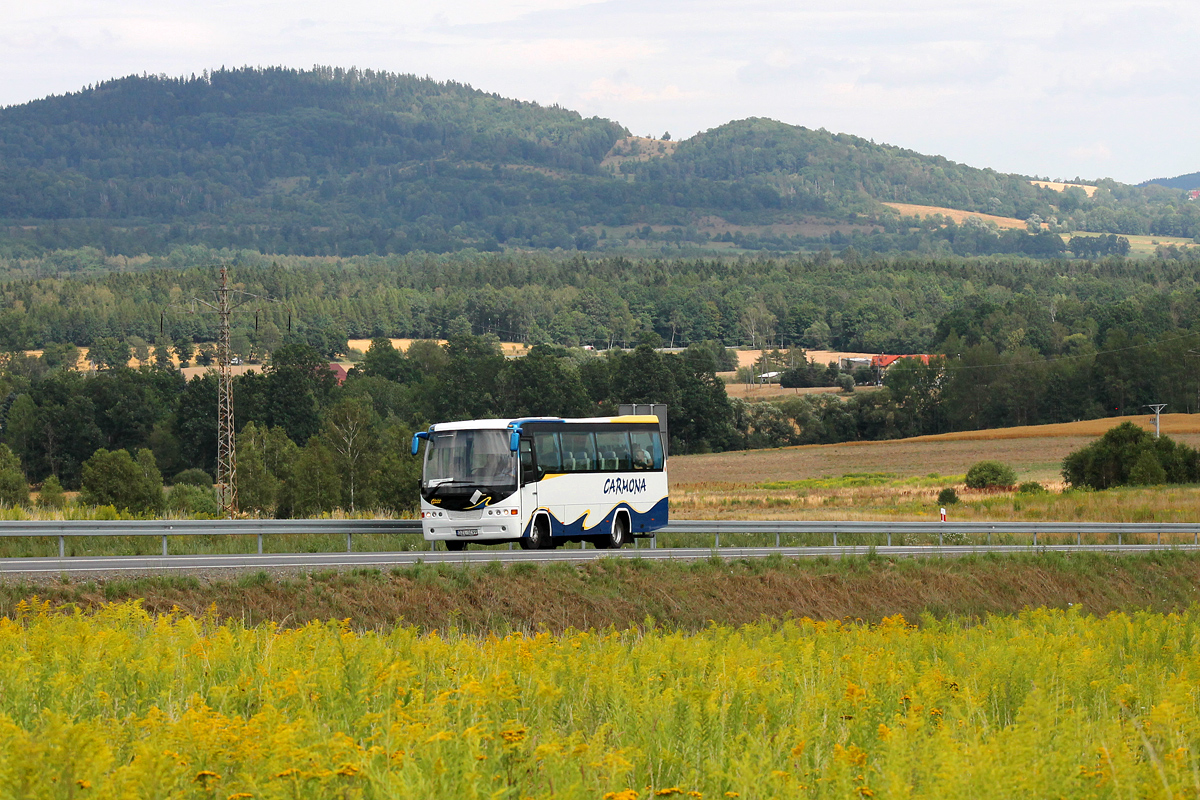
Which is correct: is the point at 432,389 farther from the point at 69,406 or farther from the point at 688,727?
the point at 688,727

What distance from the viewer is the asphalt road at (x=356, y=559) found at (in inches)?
837

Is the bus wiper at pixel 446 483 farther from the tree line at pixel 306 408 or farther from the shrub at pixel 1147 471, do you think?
the tree line at pixel 306 408

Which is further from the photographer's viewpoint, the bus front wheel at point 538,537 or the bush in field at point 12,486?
the bush in field at point 12,486

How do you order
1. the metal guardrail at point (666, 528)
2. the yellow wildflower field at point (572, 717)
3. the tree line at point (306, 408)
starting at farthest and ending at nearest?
the tree line at point (306, 408) < the metal guardrail at point (666, 528) < the yellow wildflower field at point (572, 717)

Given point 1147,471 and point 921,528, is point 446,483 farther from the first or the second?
point 1147,471

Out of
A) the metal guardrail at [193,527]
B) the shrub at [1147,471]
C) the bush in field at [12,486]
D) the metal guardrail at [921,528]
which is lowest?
the bush in field at [12,486]

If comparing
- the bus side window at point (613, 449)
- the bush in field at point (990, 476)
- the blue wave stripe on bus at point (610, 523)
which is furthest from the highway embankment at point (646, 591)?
the bush in field at point (990, 476)

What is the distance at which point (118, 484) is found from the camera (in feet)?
255

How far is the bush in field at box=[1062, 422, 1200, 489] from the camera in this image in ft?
223

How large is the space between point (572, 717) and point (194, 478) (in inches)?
4133

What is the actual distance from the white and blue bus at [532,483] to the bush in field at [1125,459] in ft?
146

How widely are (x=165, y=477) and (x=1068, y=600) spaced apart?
99.7 m

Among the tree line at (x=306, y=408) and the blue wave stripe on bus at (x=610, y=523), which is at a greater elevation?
the blue wave stripe on bus at (x=610, y=523)

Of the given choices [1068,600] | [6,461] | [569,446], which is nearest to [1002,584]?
[1068,600]
